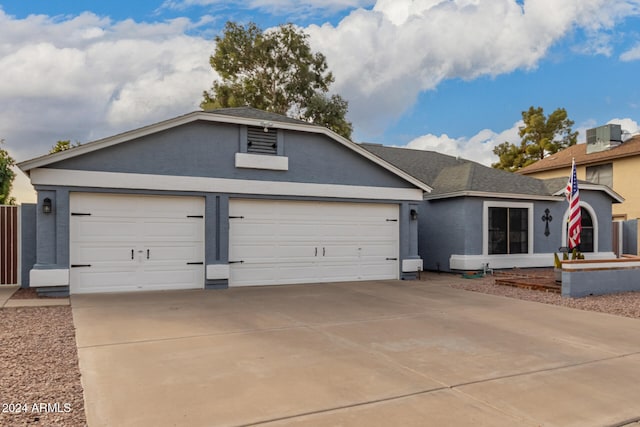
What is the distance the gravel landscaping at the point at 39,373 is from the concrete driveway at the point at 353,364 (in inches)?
6.1

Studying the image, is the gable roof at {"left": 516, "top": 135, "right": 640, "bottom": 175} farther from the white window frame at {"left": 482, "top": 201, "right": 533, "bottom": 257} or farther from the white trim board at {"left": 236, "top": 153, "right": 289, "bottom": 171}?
the white trim board at {"left": 236, "top": 153, "right": 289, "bottom": 171}

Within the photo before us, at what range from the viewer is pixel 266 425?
336 cm

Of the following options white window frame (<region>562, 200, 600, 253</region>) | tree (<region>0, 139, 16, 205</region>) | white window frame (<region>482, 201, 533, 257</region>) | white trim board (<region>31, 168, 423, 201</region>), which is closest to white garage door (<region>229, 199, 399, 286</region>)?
white trim board (<region>31, 168, 423, 201</region>)

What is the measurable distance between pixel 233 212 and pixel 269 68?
21.1 metres

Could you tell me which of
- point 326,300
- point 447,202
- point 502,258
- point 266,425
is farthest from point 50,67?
point 502,258

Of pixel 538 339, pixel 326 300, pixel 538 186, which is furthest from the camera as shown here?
pixel 538 186

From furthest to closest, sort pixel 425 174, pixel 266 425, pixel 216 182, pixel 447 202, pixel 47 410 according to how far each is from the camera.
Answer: pixel 425 174, pixel 447 202, pixel 216 182, pixel 47 410, pixel 266 425

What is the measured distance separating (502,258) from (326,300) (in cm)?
810

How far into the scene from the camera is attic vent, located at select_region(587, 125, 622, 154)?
23.2 meters

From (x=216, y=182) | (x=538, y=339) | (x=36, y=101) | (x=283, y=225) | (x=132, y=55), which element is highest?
(x=132, y=55)

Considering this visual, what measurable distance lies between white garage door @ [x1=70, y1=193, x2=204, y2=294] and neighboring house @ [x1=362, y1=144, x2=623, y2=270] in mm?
8287

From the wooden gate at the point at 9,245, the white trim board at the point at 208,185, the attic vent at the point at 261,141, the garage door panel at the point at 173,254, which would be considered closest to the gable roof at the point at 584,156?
the white trim board at the point at 208,185

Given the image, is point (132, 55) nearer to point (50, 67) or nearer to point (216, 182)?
point (50, 67)

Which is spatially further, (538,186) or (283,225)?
(538,186)
